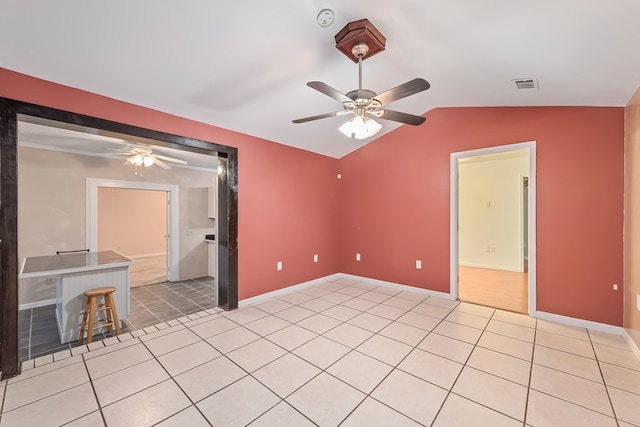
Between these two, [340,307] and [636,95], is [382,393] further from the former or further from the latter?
[636,95]

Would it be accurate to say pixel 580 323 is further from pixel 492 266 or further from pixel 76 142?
pixel 76 142

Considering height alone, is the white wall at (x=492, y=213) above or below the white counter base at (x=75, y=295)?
above

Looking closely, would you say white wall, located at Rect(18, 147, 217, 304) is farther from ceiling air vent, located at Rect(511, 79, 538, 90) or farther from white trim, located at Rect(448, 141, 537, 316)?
ceiling air vent, located at Rect(511, 79, 538, 90)

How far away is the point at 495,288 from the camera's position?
4402 mm

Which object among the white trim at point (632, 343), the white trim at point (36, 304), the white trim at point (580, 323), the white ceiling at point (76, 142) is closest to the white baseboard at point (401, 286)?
the white trim at point (580, 323)

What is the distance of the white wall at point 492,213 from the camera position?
18.3ft

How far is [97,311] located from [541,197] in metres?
5.24

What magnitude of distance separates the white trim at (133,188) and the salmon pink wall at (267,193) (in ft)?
7.74

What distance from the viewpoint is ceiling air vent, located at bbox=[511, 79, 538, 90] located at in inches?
99.3

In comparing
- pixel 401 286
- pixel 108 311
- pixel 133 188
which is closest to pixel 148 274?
pixel 133 188

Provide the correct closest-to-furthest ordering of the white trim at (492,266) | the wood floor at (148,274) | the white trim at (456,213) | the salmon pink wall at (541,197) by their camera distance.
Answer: the salmon pink wall at (541,197) < the white trim at (456,213) < the wood floor at (148,274) < the white trim at (492,266)

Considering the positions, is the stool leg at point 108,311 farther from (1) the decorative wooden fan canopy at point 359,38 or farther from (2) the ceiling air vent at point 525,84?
(2) the ceiling air vent at point 525,84

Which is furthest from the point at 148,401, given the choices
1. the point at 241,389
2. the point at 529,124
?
the point at 529,124

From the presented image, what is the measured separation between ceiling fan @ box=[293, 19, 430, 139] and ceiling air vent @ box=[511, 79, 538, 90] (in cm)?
127
